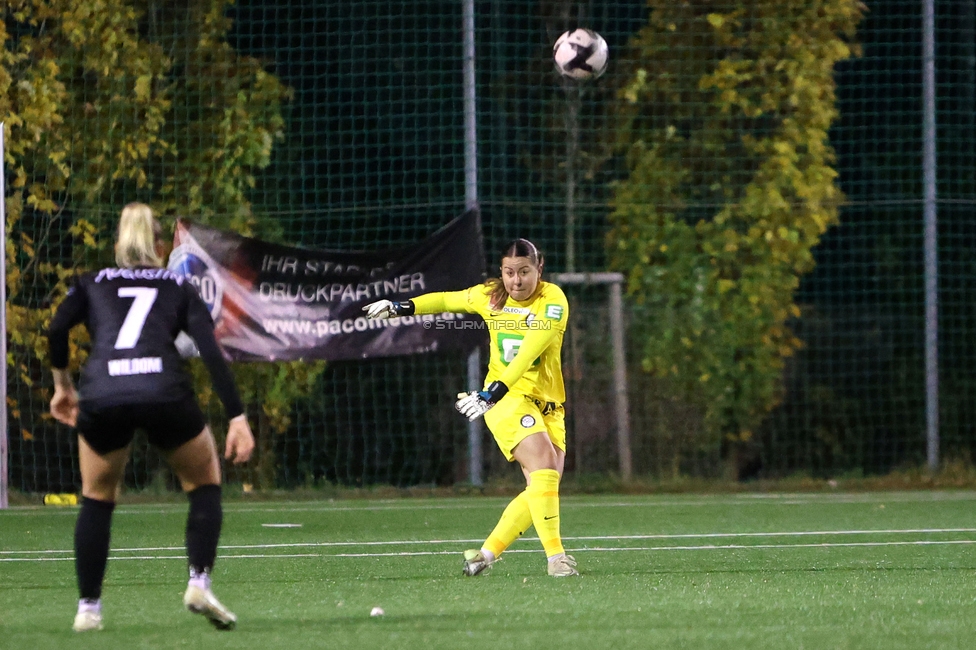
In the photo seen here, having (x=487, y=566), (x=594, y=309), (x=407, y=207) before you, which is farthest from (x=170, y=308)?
(x=594, y=309)

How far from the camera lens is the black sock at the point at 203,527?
19.9 feet

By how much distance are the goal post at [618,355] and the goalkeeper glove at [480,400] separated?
820 centimetres

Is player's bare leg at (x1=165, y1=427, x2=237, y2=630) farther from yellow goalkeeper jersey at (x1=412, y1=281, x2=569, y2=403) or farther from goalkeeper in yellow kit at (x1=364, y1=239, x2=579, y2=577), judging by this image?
yellow goalkeeper jersey at (x1=412, y1=281, x2=569, y2=403)

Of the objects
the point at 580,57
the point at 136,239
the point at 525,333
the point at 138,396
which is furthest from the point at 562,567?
the point at 580,57

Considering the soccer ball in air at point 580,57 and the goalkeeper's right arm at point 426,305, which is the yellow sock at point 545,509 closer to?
the goalkeeper's right arm at point 426,305

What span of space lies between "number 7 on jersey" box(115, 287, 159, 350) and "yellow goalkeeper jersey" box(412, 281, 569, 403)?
2.56 meters

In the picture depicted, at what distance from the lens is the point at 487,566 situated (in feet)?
27.7

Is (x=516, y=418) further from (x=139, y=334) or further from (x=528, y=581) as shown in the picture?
(x=139, y=334)

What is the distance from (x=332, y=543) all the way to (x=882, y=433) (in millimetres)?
8310

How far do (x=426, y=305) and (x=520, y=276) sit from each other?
27.0 inches

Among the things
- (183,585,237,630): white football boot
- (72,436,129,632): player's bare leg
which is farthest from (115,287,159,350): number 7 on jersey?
(183,585,237,630): white football boot

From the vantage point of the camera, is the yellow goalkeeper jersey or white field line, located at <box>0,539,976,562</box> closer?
the yellow goalkeeper jersey

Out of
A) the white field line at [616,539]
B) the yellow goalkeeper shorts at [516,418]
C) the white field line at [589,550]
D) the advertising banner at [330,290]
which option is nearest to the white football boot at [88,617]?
the yellow goalkeeper shorts at [516,418]

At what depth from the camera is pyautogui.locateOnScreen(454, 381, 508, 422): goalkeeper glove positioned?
7945 millimetres
